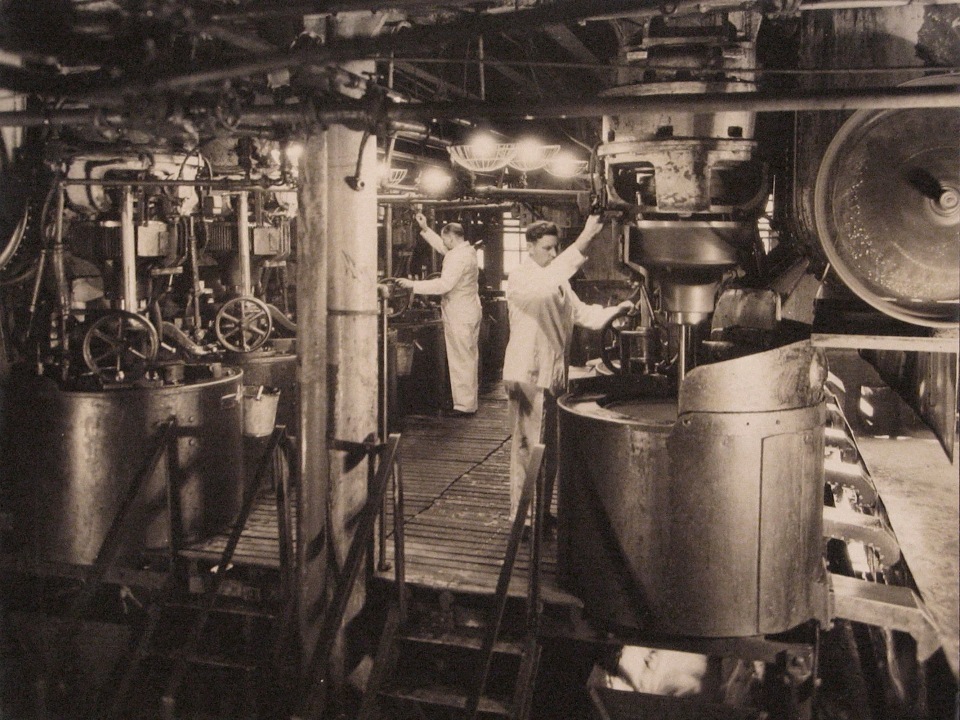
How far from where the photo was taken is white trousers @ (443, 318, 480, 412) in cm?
1203

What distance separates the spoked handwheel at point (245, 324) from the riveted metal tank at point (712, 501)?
20.8 feet

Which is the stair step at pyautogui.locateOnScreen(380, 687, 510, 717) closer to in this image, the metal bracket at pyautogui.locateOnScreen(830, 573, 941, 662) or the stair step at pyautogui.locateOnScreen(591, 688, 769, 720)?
the stair step at pyautogui.locateOnScreen(591, 688, 769, 720)

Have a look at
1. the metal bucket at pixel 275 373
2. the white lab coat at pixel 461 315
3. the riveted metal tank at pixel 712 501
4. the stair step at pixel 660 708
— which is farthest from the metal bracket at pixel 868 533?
the metal bucket at pixel 275 373

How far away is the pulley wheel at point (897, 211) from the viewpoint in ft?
16.9

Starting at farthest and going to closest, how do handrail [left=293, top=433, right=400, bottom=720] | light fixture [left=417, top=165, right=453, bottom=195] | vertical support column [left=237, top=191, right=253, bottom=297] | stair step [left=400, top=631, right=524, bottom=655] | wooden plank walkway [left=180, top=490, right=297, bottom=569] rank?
1. vertical support column [left=237, top=191, right=253, bottom=297]
2. light fixture [left=417, top=165, right=453, bottom=195]
3. wooden plank walkway [left=180, top=490, right=297, bottom=569]
4. stair step [left=400, top=631, right=524, bottom=655]
5. handrail [left=293, top=433, right=400, bottom=720]

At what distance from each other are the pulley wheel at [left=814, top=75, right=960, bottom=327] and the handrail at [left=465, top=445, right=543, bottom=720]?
2.40 metres

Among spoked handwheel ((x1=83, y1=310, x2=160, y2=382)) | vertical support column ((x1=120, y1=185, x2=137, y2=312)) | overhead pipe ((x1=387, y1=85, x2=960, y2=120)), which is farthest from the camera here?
vertical support column ((x1=120, y1=185, x2=137, y2=312))

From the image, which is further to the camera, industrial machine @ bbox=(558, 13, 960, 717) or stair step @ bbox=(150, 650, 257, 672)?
stair step @ bbox=(150, 650, 257, 672)

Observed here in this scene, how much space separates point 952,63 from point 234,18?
4.63 meters

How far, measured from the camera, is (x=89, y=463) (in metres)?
7.64

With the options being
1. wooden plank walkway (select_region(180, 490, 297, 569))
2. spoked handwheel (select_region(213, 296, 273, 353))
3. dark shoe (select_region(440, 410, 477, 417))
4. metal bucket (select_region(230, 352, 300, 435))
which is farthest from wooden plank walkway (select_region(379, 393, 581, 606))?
spoked handwheel (select_region(213, 296, 273, 353))

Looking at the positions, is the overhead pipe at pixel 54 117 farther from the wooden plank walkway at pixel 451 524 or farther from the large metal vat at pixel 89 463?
the wooden plank walkway at pixel 451 524

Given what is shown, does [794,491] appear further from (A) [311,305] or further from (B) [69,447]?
(B) [69,447]

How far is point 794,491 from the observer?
19.7 feet
